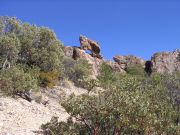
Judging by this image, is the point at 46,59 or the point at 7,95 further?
the point at 46,59

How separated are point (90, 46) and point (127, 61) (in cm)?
914

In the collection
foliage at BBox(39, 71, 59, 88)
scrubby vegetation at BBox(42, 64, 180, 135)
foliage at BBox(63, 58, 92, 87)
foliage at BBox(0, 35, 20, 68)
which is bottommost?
scrubby vegetation at BBox(42, 64, 180, 135)

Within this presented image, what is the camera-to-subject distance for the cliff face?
74000 millimetres

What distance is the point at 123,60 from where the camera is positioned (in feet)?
277

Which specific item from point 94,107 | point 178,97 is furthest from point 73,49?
point 94,107

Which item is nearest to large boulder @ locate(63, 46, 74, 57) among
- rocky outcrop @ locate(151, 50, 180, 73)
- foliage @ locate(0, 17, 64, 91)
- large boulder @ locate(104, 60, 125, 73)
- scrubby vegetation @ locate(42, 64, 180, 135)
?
large boulder @ locate(104, 60, 125, 73)

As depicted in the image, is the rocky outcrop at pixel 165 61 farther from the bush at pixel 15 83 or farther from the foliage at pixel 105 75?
the bush at pixel 15 83

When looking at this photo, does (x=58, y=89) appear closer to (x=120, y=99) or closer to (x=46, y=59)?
(x=46, y=59)

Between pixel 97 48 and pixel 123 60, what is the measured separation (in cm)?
692

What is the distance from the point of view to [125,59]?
8512cm

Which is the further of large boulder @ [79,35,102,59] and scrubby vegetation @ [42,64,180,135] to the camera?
large boulder @ [79,35,102,59]

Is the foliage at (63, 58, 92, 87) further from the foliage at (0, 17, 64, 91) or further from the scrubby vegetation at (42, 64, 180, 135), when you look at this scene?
the scrubby vegetation at (42, 64, 180, 135)

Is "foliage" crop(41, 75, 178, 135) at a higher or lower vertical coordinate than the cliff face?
lower

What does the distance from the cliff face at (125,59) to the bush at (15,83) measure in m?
34.7
